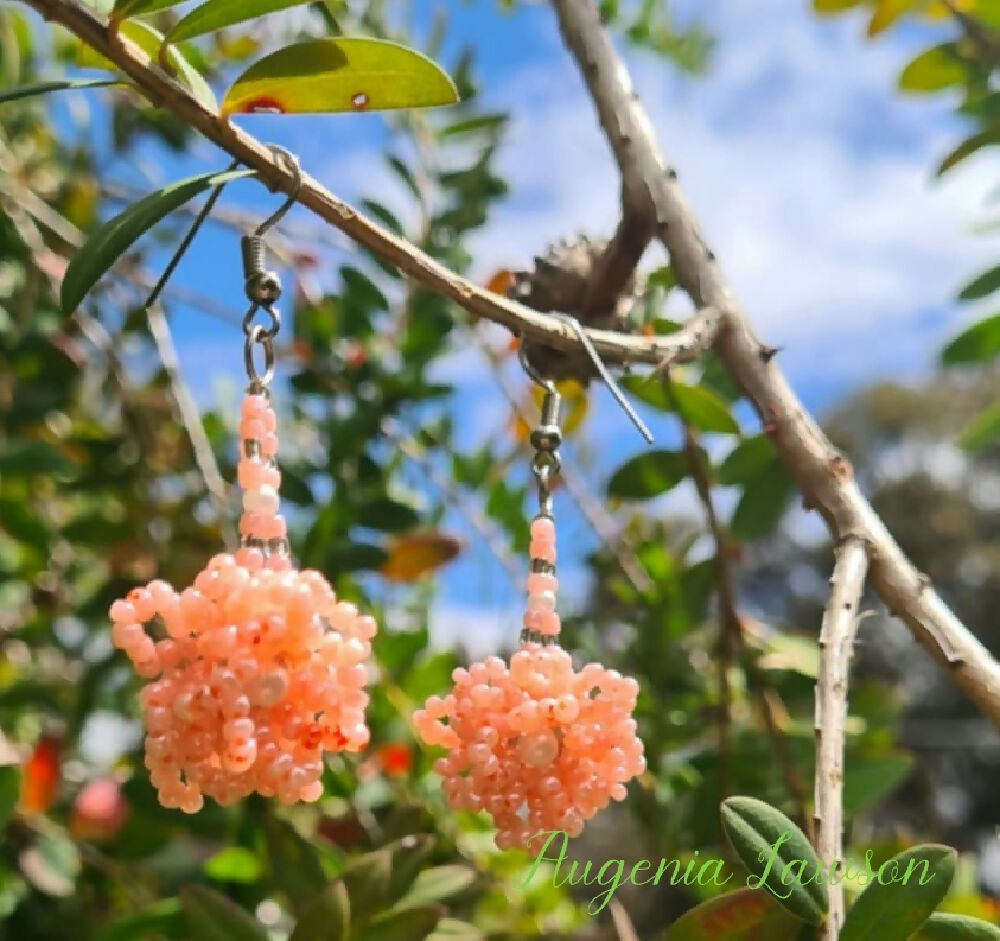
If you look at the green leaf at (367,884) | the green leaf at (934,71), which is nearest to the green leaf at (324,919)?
the green leaf at (367,884)

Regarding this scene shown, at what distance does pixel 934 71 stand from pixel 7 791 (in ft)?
A: 2.95

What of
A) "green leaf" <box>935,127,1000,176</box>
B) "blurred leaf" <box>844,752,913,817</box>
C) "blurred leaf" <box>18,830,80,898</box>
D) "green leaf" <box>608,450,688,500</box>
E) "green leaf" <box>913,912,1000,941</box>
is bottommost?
"green leaf" <box>913,912,1000,941</box>

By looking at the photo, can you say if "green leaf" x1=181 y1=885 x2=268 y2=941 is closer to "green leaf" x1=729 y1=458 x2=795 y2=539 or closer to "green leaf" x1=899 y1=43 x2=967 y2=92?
"green leaf" x1=729 y1=458 x2=795 y2=539

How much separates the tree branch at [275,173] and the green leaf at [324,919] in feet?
0.95

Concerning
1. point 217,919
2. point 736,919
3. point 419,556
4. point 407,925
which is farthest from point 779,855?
point 419,556

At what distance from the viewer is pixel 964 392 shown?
5367 millimetres

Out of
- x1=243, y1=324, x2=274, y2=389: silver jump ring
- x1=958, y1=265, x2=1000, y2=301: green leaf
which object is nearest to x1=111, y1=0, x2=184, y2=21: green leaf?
x1=243, y1=324, x2=274, y2=389: silver jump ring

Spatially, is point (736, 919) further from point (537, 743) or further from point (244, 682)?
point (244, 682)

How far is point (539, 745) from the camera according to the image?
1.67 ft

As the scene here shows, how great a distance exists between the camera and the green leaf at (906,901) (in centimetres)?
42

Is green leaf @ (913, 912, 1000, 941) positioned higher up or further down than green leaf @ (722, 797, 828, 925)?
further down

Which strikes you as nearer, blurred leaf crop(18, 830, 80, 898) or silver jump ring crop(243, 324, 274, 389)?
silver jump ring crop(243, 324, 274, 389)

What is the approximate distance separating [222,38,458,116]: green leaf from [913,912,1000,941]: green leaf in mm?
408

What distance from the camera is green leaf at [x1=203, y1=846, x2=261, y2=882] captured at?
31.4 inches
